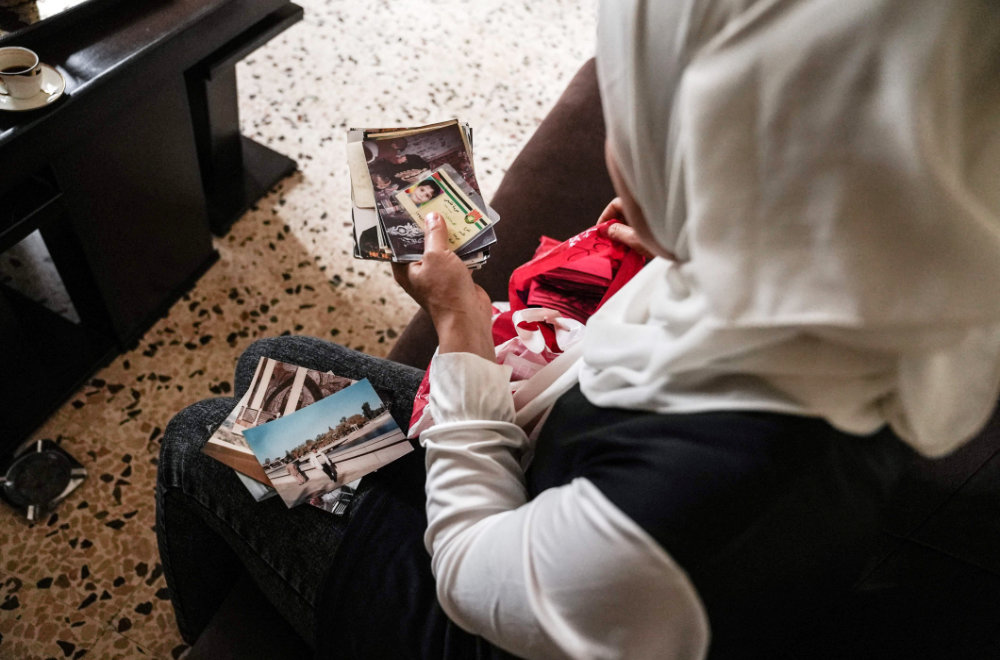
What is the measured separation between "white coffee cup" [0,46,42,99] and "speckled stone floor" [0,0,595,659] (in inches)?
30.2

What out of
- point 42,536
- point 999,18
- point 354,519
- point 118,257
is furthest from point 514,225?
point 42,536

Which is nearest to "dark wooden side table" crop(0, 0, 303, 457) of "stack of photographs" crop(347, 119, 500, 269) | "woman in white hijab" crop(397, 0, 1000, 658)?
"stack of photographs" crop(347, 119, 500, 269)

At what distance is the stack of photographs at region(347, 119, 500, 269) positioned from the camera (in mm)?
1074

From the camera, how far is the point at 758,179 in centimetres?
52

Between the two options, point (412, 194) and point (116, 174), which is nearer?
point (412, 194)

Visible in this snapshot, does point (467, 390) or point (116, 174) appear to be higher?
point (467, 390)

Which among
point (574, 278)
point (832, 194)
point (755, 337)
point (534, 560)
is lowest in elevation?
point (574, 278)

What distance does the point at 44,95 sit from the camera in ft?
3.48

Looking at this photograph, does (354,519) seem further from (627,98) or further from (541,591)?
(627,98)

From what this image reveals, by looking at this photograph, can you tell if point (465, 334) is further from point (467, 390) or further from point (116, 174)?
point (116, 174)

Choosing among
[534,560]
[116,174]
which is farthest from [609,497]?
[116,174]

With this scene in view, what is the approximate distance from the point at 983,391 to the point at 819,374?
16 cm

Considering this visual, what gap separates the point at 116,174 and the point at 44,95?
0.28 meters

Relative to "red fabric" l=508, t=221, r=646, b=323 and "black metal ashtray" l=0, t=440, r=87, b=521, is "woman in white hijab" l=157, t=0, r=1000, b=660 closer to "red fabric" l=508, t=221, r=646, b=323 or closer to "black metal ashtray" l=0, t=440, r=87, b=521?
"red fabric" l=508, t=221, r=646, b=323
